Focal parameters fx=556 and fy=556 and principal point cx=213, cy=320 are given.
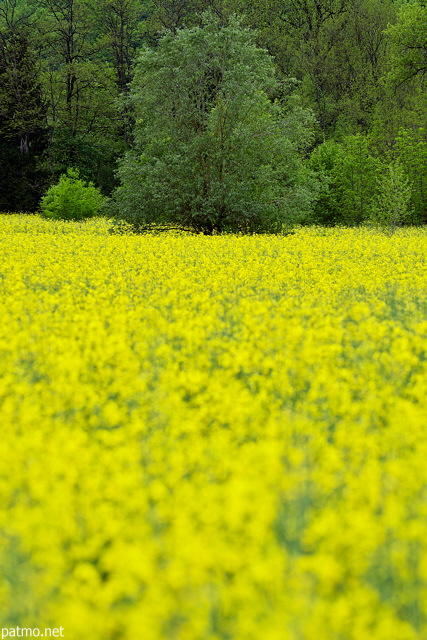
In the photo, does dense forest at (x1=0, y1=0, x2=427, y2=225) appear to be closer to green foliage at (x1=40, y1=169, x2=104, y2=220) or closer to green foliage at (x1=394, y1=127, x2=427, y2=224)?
green foliage at (x1=394, y1=127, x2=427, y2=224)

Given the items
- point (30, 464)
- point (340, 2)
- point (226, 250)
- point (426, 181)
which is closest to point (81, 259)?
point (226, 250)

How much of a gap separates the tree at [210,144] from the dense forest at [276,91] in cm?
1088

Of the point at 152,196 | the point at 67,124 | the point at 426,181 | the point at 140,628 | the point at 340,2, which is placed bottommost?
the point at 140,628

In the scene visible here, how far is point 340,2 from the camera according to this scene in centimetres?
4525

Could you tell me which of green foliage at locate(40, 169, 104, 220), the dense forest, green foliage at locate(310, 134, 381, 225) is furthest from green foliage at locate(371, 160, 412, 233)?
green foliage at locate(40, 169, 104, 220)

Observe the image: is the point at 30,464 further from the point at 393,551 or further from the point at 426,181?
the point at 426,181

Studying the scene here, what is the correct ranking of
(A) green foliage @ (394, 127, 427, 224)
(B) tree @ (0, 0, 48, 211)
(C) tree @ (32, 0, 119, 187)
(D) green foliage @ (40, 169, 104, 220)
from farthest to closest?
(C) tree @ (32, 0, 119, 187) < (B) tree @ (0, 0, 48, 211) < (A) green foliage @ (394, 127, 427, 224) < (D) green foliage @ (40, 169, 104, 220)

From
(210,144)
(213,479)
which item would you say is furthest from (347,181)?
(213,479)

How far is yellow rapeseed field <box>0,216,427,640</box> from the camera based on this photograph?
84.7 inches

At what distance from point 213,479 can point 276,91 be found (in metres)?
34.8

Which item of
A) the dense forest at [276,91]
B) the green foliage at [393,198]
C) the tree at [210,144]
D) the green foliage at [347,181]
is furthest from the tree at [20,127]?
the green foliage at [393,198]

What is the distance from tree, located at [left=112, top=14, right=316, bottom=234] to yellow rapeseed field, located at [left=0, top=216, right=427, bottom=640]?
15.3 m

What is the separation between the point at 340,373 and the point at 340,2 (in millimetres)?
49072

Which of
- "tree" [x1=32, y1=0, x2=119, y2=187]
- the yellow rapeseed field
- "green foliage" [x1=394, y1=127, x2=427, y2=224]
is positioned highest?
"tree" [x1=32, y1=0, x2=119, y2=187]
